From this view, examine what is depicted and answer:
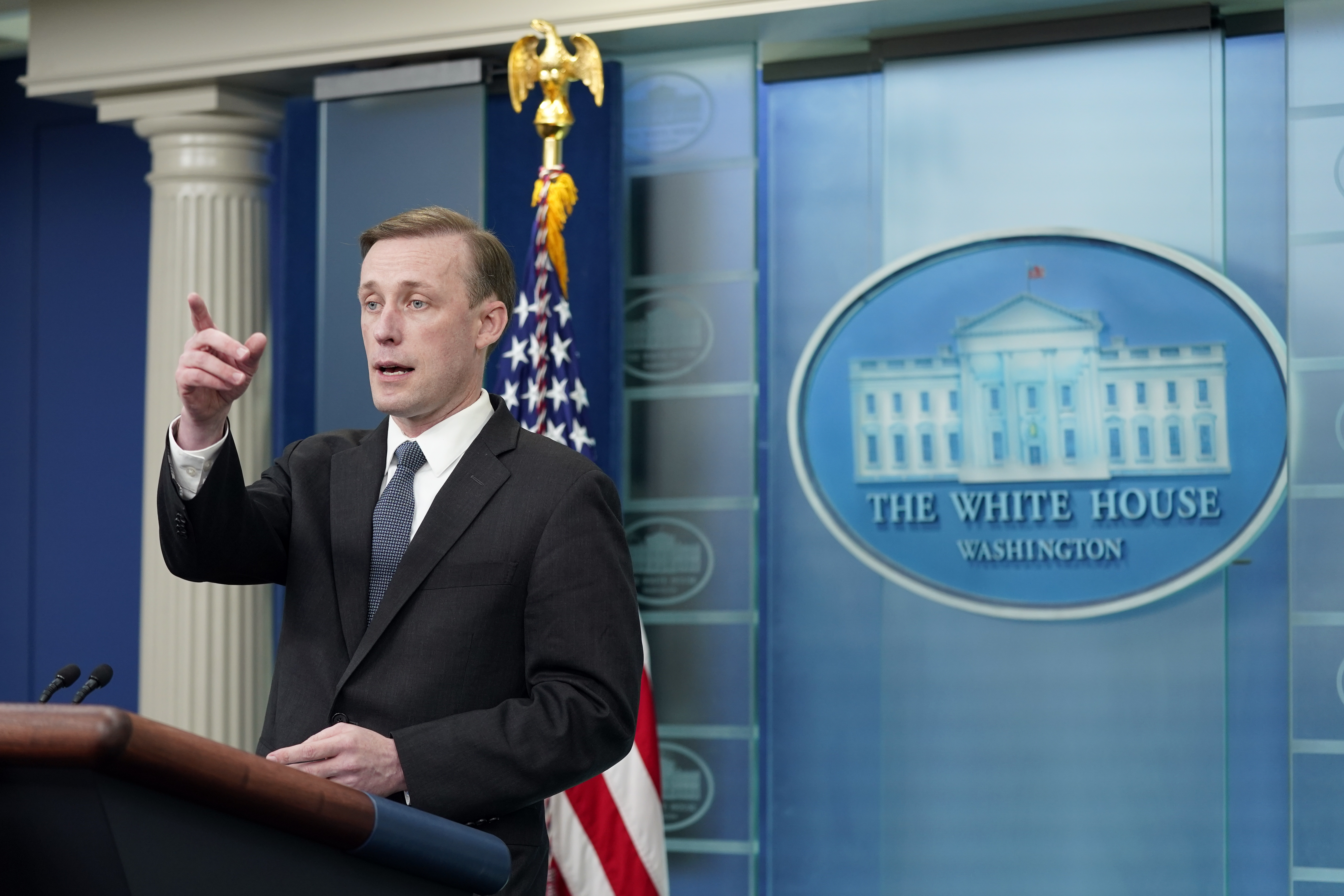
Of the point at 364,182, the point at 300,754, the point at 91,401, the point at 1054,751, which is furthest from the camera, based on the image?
the point at 91,401

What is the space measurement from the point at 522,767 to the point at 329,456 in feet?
1.69

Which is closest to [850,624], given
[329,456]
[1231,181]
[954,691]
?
[954,691]

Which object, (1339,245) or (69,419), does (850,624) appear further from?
(69,419)

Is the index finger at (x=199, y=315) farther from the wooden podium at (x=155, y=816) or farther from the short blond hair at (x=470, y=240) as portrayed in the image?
the wooden podium at (x=155, y=816)

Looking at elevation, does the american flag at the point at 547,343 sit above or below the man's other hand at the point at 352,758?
above

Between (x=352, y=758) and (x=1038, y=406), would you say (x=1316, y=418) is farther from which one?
(x=352, y=758)

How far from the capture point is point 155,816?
0.88 m

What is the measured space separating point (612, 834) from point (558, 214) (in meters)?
1.60

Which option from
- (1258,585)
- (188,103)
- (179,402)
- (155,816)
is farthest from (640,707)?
(155,816)

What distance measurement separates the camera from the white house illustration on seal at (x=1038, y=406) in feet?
12.3

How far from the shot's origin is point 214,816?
0.91 m

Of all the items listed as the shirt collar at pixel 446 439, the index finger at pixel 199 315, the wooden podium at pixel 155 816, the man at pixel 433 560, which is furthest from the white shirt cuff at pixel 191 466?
the wooden podium at pixel 155 816

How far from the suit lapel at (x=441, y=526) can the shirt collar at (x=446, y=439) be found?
0.06ft

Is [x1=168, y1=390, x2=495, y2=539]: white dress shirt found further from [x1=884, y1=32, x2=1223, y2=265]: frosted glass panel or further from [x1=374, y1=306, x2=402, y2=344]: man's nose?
[x1=884, y1=32, x2=1223, y2=265]: frosted glass panel
